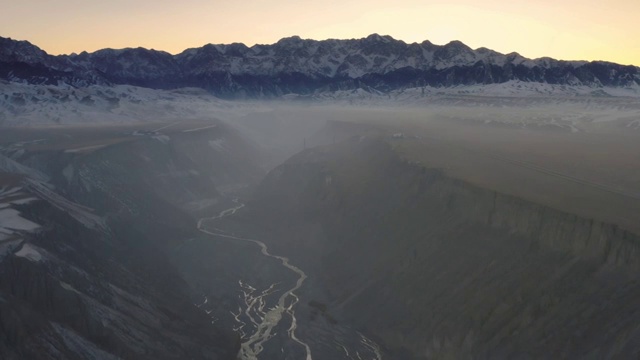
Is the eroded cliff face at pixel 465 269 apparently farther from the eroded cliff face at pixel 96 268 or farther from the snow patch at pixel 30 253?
the snow patch at pixel 30 253

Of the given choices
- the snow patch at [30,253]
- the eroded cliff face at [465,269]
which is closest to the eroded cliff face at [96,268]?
the snow patch at [30,253]

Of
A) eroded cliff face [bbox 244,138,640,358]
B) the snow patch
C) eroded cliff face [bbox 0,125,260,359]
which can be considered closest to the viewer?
eroded cliff face [bbox 244,138,640,358]

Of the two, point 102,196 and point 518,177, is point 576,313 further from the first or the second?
point 102,196

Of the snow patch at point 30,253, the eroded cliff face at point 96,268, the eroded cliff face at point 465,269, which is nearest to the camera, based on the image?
the eroded cliff face at point 465,269

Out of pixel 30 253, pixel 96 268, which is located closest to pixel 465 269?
pixel 96 268

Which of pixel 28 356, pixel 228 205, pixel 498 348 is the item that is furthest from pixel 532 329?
pixel 228 205

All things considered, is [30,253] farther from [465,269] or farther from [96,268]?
[465,269]

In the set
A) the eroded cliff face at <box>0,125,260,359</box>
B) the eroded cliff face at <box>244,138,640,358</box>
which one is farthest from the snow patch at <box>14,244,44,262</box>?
the eroded cliff face at <box>244,138,640,358</box>

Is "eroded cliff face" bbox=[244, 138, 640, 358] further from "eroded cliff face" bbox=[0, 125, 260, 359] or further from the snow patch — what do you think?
the snow patch
